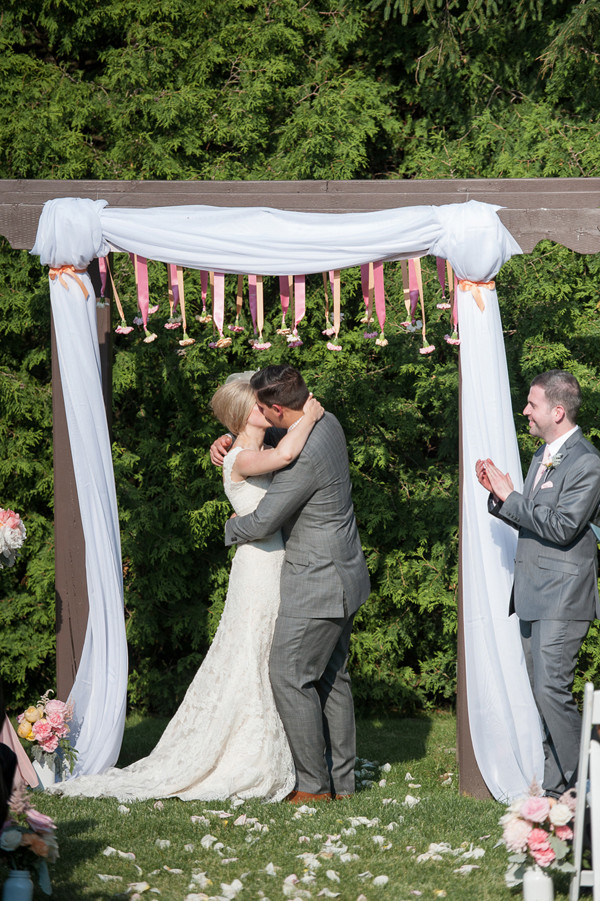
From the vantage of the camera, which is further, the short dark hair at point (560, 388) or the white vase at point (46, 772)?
the white vase at point (46, 772)

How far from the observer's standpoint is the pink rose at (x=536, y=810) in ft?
10.7

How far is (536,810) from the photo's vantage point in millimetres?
3258

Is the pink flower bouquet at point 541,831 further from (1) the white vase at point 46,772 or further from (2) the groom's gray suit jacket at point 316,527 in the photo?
(1) the white vase at point 46,772

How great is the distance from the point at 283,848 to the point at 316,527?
135cm

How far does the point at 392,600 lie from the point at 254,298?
2.46m

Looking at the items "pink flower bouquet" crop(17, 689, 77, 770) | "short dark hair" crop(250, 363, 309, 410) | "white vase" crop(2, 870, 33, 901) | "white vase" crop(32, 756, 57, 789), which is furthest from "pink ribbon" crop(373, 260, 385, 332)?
"white vase" crop(2, 870, 33, 901)

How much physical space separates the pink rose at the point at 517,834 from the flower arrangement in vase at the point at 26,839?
146 centimetres

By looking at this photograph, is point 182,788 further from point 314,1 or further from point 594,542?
point 314,1

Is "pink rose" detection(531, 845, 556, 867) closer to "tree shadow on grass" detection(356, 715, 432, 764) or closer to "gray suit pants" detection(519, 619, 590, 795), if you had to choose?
"gray suit pants" detection(519, 619, 590, 795)

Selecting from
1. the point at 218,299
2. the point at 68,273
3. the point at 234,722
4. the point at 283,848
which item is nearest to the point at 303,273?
the point at 218,299

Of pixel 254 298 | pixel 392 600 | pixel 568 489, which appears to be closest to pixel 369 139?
pixel 254 298

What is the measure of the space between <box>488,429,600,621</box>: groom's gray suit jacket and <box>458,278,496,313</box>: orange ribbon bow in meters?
0.73

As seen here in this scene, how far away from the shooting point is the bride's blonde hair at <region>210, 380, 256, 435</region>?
4770 mm

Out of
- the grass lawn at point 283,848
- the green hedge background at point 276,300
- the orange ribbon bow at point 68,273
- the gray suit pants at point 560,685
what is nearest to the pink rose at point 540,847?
the grass lawn at point 283,848
